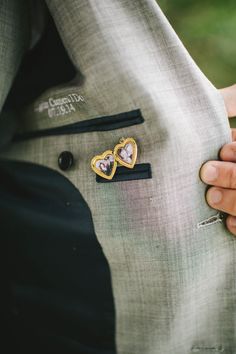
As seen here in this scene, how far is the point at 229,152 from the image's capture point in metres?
0.66

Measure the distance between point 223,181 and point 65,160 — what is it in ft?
0.93

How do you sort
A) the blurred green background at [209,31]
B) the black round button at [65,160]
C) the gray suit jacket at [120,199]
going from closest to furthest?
the gray suit jacket at [120,199], the black round button at [65,160], the blurred green background at [209,31]

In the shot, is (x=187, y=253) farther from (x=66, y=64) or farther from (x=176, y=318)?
(x=66, y=64)

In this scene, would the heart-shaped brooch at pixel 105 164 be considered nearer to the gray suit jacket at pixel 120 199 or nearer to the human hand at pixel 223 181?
the gray suit jacket at pixel 120 199

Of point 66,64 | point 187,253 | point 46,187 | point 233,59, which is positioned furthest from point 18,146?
point 233,59

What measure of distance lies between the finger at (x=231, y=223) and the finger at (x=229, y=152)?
101mm

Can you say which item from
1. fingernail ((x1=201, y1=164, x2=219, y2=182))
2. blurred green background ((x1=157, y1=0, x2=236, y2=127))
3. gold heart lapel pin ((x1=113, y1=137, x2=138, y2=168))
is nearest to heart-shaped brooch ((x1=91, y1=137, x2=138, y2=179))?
gold heart lapel pin ((x1=113, y1=137, x2=138, y2=168))

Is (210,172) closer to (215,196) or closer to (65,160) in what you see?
(215,196)

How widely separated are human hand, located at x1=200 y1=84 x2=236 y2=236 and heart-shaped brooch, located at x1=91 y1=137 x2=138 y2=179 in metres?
0.12

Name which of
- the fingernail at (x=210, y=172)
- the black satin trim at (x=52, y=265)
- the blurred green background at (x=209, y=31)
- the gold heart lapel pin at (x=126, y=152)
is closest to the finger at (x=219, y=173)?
the fingernail at (x=210, y=172)

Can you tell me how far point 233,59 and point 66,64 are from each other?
34.8 inches

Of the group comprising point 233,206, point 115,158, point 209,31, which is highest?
point 115,158

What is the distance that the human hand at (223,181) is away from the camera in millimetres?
652

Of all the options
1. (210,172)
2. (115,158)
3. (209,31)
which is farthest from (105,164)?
(209,31)
